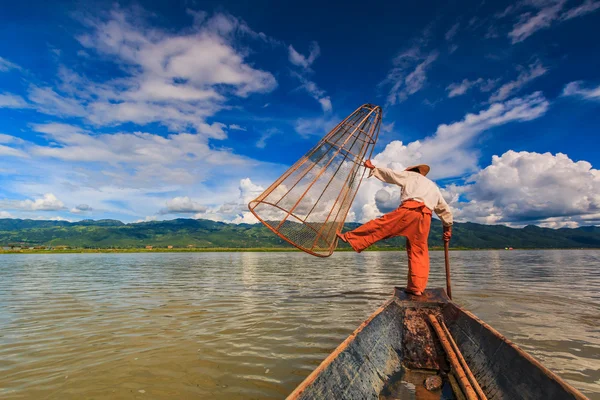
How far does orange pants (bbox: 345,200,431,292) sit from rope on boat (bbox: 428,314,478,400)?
87 cm

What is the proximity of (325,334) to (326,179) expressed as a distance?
329 centimetres

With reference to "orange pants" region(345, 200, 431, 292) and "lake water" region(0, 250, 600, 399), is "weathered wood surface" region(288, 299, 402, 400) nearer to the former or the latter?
"orange pants" region(345, 200, 431, 292)

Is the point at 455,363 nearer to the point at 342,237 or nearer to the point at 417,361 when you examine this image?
the point at 417,361

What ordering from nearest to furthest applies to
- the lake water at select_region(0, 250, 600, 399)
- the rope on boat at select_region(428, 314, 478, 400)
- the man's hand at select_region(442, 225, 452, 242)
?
the rope on boat at select_region(428, 314, 478, 400)
the lake water at select_region(0, 250, 600, 399)
the man's hand at select_region(442, 225, 452, 242)

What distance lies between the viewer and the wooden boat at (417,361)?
276 centimetres

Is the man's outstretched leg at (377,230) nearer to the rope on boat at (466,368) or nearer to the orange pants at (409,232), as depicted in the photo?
the orange pants at (409,232)

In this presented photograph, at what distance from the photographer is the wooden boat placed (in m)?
2.76

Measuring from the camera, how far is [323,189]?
22.3 ft

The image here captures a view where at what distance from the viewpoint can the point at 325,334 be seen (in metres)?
6.71

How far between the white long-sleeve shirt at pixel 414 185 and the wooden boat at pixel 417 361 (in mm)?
1757

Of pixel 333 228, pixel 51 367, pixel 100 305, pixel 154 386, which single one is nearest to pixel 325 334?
pixel 333 228

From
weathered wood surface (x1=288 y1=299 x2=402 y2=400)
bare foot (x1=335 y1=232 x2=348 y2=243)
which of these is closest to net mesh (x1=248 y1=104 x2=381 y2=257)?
bare foot (x1=335 y1=232 x2=348 y2=243)

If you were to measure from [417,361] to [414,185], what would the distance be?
10.1ft

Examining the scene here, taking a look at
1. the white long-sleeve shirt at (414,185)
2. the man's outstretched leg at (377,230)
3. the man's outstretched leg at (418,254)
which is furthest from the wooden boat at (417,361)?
the white long-sleeve shirt at (414,185)
